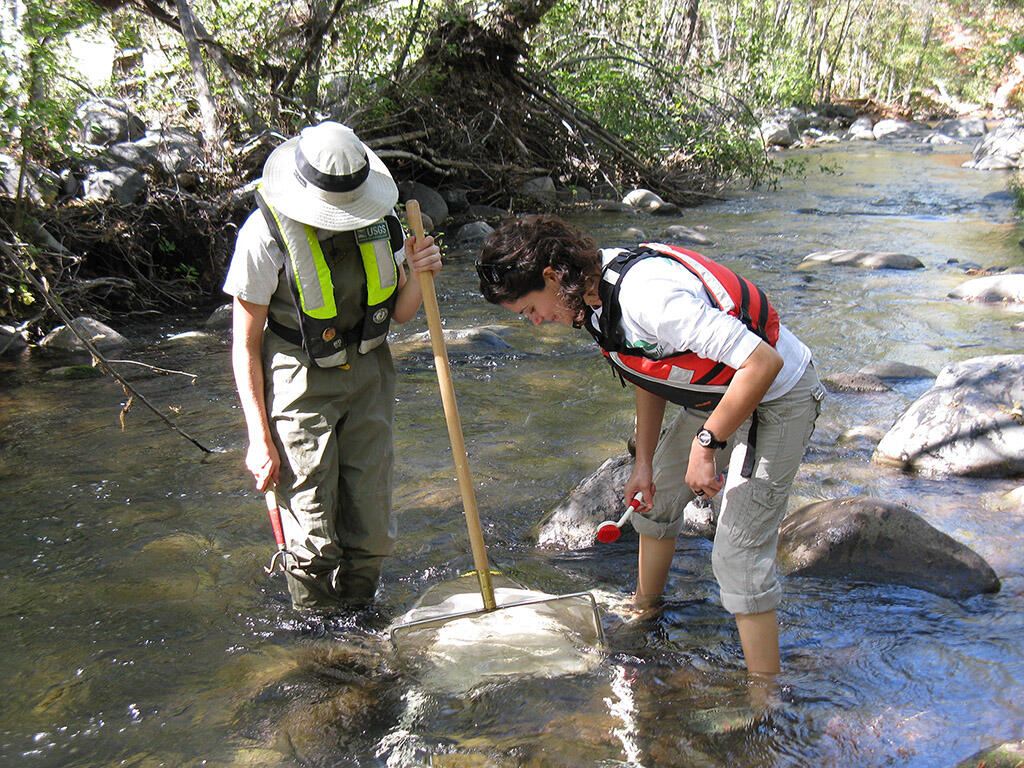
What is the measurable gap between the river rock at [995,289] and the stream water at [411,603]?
1.53 m

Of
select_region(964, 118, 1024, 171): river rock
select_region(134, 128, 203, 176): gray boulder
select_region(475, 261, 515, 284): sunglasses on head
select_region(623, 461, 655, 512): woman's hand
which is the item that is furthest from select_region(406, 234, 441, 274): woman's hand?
select_region(964, 118, 1024, 171): river rock

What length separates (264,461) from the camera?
9.96 ft

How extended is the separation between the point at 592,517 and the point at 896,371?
3.44 m

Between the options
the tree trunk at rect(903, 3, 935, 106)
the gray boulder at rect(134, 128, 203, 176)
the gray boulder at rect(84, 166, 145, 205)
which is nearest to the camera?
the gray boulder at rect(84, 166, 145, 205)

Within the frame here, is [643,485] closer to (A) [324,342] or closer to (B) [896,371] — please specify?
(A) [324,342]

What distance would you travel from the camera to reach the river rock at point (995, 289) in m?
8.55

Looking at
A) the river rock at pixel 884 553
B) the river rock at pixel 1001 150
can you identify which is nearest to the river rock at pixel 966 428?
the river rock at pixel 884 553

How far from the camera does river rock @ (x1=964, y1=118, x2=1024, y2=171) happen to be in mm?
20156

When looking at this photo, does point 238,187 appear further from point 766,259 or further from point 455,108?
point 766,259

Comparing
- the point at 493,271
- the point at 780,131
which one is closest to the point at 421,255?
the point at 493,271

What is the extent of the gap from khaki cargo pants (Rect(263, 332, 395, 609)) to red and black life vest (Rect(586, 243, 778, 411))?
3.08ft

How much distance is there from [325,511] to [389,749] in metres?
0.84

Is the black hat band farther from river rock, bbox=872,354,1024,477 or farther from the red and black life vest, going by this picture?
river rock, bbox=872,354,1024,477

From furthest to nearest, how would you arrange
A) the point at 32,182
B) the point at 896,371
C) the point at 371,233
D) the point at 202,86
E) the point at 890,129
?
1. the point at 890,129
2. the point at 202,86
3. the point at 32,182
4. the point at 896,371
5. the point at 371,233
